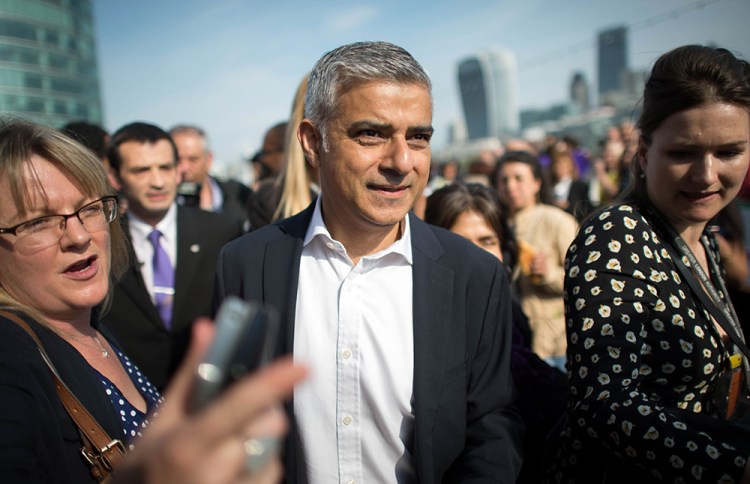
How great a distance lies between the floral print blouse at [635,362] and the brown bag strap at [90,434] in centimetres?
136

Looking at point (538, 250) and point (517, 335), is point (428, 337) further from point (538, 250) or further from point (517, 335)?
point (538, 250)

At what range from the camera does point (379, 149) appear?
68.1 inches

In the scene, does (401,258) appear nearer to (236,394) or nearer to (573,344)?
(573,344)

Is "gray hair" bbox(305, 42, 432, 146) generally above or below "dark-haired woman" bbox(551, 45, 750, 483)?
above

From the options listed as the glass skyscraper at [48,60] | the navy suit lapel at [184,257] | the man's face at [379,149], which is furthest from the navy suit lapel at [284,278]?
the glass skyscraper at [48,60]

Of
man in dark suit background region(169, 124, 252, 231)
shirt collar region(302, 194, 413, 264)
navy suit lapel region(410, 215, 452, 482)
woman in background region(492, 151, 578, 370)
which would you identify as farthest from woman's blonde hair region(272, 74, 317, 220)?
man in dark suit background region(169, 124, 252, 231)

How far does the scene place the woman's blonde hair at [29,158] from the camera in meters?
1.50

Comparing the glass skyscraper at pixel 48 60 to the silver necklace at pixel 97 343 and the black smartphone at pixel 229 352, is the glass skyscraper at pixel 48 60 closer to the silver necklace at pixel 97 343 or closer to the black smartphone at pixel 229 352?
the silver necklace at pixel 97 343

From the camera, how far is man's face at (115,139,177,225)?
3.55 m

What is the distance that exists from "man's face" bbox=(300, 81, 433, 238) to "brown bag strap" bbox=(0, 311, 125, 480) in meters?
1.01

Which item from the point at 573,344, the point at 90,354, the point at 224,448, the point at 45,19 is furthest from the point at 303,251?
the point at 45,19

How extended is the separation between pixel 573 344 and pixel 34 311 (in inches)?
67.2

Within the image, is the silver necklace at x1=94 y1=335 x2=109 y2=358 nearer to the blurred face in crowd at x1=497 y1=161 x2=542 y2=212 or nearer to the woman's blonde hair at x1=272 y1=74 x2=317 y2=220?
the woman's blonde hair at x1=272 y1=74 x2=317 y2=220

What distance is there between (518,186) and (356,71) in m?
3.40
